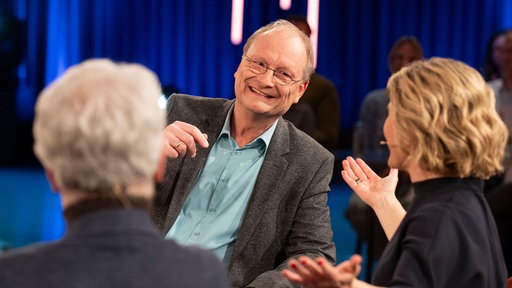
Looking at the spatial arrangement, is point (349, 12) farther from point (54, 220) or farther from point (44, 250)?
point (44, 250)

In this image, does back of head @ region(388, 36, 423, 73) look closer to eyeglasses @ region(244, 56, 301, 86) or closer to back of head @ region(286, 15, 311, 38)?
back of head @ region(286, 15, 311, 38)

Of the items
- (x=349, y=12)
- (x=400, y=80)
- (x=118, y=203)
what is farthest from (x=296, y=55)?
(x=349, y=12)

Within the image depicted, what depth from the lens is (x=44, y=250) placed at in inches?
61.1

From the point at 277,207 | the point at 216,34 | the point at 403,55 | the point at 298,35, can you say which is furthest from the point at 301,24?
the point at 216,34

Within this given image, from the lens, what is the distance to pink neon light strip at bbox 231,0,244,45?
1112 cm

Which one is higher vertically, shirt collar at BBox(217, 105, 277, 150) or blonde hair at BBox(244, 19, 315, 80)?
blonde hair at BBox(244, 19, 315, 80)

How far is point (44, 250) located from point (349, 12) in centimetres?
996

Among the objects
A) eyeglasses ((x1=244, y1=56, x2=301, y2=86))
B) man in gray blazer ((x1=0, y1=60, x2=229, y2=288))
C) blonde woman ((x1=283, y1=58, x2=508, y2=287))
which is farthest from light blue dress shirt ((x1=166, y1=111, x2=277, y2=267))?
man in gray blazer ((x1=0, y1=60, x2=229, y2=288))

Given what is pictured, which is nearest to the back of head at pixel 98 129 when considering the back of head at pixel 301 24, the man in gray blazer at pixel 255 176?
the man in gray blazer at pixel 255 176

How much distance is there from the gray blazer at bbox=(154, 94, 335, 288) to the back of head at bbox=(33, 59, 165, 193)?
1.25 metres

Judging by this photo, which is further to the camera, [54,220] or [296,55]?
[54,220]

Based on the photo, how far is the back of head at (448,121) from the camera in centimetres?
209

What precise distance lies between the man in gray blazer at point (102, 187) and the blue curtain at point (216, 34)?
9.62 metres

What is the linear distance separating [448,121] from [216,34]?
9438 millimetres
